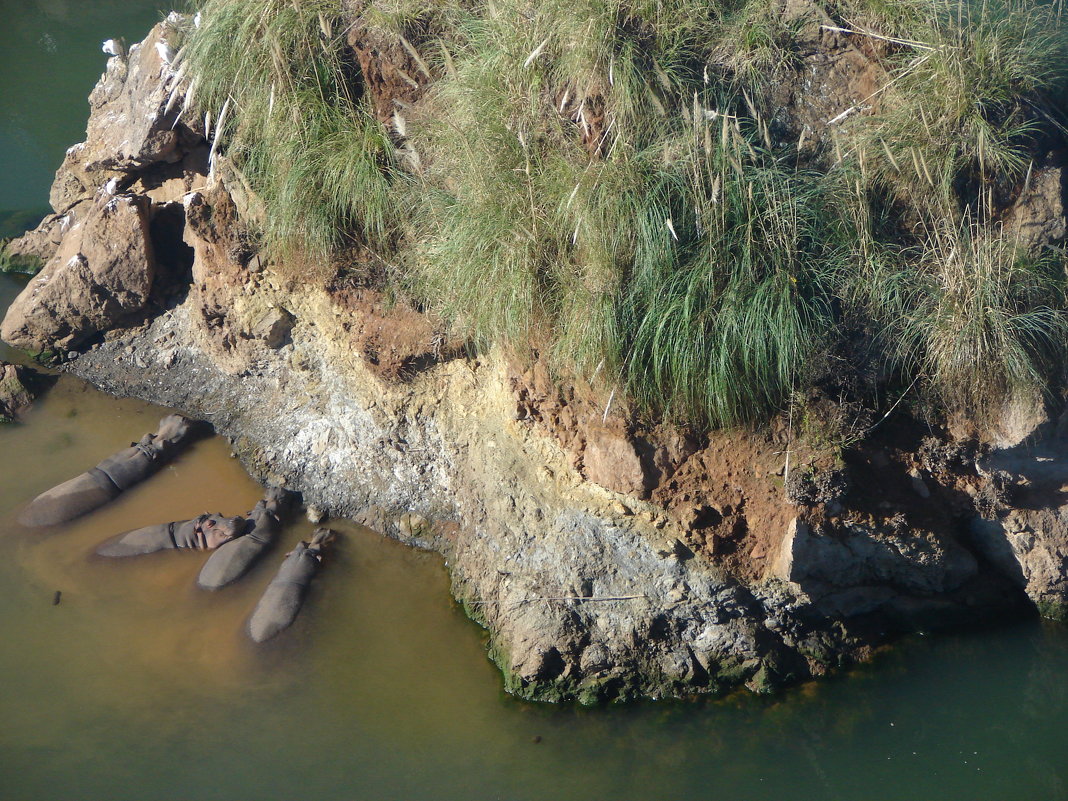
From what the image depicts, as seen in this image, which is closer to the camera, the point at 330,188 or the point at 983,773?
the point at 983,773

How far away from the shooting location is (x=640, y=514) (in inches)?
220

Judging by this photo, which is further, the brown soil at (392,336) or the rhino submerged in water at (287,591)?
the brown soil at (392,336)

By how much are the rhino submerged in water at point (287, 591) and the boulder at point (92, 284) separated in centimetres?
323

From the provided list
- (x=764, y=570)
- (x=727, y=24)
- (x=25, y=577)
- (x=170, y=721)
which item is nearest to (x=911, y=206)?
(x=727, y=24)

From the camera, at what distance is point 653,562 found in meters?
5.51

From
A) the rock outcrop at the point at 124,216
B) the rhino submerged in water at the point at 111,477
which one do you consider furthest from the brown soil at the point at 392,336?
the rock outcrop at the point at 124,216

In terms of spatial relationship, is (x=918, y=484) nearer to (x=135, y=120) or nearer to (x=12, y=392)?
(x=135, y=120)

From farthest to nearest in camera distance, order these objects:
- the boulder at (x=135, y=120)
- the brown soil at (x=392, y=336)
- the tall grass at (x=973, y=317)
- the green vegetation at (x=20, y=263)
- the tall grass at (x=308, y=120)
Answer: the green vegetation at (x=20, y=263), the boulder at (x=135, y=120), the brown soil at (x=392, y=336), the tall grass at (x=308, y=120), the tall grass at (x=973, y=317)

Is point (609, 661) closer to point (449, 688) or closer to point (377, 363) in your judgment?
point (449, 688)

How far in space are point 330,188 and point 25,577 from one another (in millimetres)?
3482


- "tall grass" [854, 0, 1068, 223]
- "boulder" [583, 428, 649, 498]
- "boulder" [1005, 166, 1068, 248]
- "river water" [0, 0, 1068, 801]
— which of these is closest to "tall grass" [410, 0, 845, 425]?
"boulder" [583, 428, 649, 498]

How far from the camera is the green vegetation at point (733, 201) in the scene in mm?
5141

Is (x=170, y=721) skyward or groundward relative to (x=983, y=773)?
skyward

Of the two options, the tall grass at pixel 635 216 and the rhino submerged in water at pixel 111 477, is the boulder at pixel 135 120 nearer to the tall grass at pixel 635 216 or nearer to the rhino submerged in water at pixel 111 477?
the rhino submerged in water at pixel 111 477
